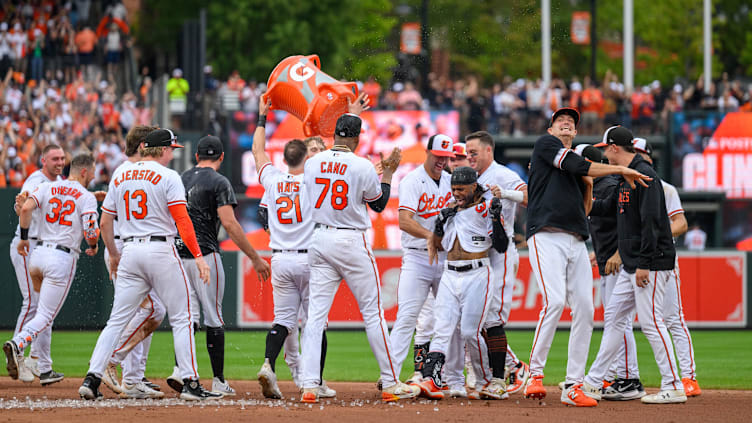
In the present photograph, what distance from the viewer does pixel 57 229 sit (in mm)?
10328

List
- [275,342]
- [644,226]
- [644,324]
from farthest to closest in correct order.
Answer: [275,342] → [644,324] → [644,226]

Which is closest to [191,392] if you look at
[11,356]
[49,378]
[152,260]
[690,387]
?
[152,260]

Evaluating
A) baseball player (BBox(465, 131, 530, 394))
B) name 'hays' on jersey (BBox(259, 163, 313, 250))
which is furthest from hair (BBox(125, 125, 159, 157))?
baseball player (BBox(465, 131, 530, 394))

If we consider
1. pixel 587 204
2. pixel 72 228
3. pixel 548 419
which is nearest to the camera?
pixel 548 419

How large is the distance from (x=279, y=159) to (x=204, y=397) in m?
16.2

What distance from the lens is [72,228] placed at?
10.4m

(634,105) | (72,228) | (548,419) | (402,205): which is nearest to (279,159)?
(634,105)

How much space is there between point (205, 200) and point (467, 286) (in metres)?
2.41

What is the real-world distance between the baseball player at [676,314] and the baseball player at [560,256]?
0.94 m

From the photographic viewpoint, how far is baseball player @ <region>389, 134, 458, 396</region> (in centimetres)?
895

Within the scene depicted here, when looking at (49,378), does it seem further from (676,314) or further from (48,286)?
(676,314)

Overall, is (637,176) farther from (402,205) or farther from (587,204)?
(402,205)

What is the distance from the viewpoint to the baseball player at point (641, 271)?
8508 millimetres

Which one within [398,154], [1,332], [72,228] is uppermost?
[398,154]
